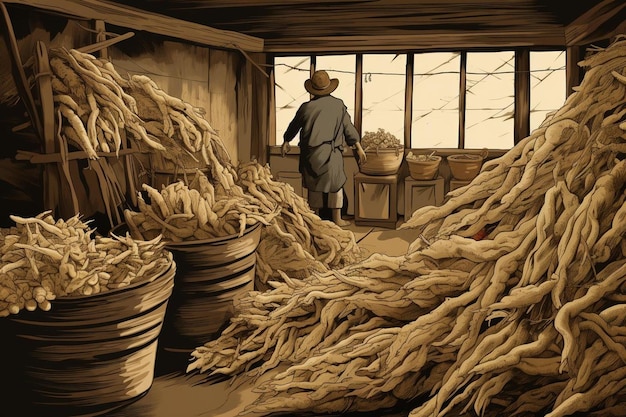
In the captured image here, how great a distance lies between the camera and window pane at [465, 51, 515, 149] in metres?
4.87

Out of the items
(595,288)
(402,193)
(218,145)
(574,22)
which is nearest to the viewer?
(595,288)

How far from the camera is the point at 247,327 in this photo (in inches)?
116

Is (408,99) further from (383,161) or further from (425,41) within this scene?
(425,41)

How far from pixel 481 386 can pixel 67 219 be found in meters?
1.56

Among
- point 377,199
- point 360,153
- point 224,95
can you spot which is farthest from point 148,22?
point 377,199

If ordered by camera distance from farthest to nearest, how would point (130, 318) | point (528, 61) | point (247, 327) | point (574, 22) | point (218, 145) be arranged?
point (528, 61) → point (574, 22) → point (218, 145) → point (247, 327) → point (130, 318)

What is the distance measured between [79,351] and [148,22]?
176cm

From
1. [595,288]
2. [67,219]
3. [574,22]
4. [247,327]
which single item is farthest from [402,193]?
[595,288]

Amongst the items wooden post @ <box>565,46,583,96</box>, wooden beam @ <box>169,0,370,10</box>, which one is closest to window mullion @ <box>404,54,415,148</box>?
wooden post @ <box>565,46,583,96</box>

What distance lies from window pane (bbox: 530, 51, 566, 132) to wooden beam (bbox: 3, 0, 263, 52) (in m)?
1.75

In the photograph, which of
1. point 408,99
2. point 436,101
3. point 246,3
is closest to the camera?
point 246,3

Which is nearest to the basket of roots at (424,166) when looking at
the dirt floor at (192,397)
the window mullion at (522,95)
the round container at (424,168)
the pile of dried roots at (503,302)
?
the round container at (424,168)

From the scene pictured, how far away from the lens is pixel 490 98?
5023 mm

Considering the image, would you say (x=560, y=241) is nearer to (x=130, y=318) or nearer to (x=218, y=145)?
(x=130, y=318)
